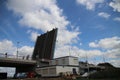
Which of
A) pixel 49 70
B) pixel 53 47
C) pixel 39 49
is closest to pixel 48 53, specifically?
pixel 53 47

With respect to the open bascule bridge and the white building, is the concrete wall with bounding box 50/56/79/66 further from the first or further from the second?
the open bascule bridge

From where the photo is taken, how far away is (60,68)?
192 ft

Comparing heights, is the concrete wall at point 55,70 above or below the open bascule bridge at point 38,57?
below

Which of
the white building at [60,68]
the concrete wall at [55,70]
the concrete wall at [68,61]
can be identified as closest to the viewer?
the concrete wall at [55,70]

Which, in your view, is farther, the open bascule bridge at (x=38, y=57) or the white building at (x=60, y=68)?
the open bascule bridge at (x=38, y=57)

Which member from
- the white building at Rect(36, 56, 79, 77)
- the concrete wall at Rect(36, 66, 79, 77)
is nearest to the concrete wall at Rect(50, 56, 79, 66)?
the white building at Rect(36, 56, 79, 77)

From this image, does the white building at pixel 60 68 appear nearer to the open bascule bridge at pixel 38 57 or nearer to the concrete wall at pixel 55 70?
the concrete wall at pixel 55 70

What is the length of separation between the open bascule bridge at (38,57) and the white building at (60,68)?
399 centimetres

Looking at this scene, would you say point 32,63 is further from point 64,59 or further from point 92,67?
point 92,67

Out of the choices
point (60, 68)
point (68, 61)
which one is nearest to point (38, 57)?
point (68, 61)

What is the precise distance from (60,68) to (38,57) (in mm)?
24970

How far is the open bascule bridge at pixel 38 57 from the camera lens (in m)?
61.8

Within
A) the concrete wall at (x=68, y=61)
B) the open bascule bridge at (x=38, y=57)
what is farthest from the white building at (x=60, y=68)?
the open bascule bridge at (x=38, y=57)

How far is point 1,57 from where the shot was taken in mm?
57969
